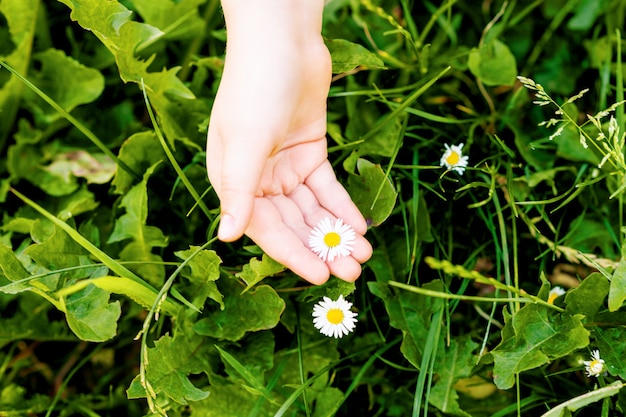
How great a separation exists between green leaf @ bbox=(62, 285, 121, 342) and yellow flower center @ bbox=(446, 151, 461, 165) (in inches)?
26.2

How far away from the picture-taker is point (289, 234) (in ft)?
3.28

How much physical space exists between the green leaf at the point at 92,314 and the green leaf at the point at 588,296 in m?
0.74

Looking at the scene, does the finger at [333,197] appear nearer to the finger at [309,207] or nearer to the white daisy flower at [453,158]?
the finger at [309,207]

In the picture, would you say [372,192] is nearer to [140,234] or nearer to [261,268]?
[261,268]

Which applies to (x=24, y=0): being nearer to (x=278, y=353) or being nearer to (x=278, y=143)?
(x=278, y=143)

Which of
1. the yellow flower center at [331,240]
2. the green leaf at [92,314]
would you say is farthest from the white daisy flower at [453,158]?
the green leaf at [92,314]

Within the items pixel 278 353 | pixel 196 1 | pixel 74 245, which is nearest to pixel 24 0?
pixel 196 1

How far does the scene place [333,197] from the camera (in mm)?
1082

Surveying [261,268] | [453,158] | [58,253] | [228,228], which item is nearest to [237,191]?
[228,228]

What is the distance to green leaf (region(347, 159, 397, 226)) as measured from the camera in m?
1.07

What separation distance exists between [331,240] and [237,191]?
232mm

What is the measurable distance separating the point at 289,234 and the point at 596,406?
622 millimetres

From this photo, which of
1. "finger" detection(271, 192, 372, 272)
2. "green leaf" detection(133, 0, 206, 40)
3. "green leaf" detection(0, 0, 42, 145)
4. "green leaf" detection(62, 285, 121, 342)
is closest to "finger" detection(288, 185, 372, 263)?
"finger" detection(271, 192, 372, 272)

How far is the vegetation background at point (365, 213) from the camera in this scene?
41.1 inches
